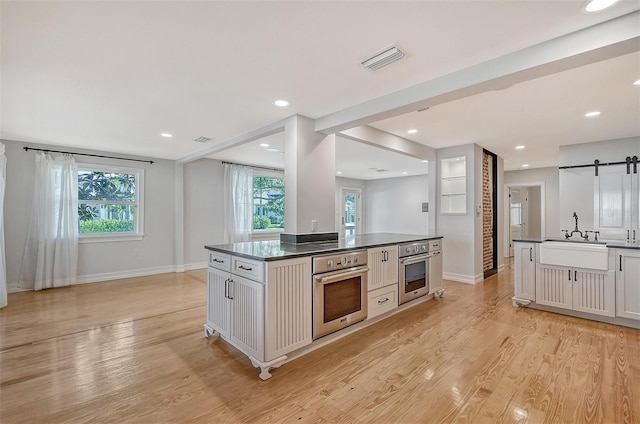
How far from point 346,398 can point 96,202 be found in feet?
18.7

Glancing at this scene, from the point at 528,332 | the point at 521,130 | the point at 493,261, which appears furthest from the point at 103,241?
the point at 493,261

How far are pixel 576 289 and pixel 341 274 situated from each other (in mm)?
2925

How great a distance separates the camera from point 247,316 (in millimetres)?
2408

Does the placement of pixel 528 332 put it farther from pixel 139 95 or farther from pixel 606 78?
pixel 139 95

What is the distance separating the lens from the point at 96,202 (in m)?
5.41

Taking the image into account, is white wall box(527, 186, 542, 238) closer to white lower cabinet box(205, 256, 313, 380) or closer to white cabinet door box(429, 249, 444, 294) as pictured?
white cabinet door box(429, 249, 444, 294)

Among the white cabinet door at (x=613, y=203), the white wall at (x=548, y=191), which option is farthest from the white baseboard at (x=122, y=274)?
the white wall at (x=548, y=191)

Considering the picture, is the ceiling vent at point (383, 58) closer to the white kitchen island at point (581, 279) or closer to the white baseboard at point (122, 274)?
the white kitchen island at point (581, 279)

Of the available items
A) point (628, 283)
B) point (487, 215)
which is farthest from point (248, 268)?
point (487, 215)

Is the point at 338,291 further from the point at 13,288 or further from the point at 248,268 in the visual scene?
the point at 13,288

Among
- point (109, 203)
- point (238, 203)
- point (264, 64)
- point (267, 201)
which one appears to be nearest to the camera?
point (264, 64)

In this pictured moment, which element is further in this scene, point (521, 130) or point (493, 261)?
point (493, 261)

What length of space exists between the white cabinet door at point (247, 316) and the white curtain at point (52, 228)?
4218 mm

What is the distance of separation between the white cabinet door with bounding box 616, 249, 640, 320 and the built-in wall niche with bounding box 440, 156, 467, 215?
2.17 metres
